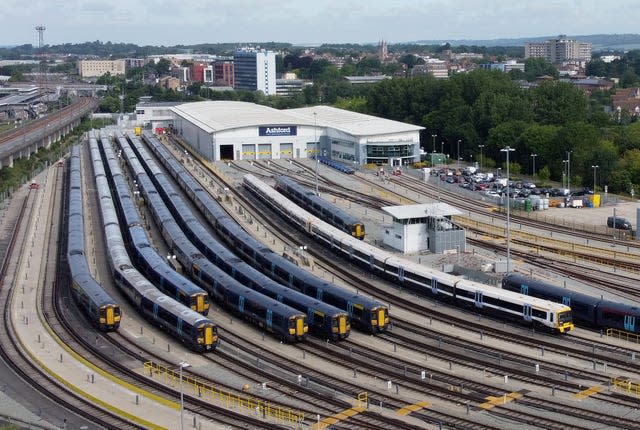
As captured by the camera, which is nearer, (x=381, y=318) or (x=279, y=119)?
(x=381, y=318)

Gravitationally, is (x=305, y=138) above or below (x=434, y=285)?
above

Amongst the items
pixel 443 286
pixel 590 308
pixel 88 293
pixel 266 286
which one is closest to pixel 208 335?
pixel 266 286

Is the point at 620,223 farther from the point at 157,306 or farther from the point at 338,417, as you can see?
the point at 338,417

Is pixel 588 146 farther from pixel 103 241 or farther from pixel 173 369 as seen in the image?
pixel 173 369

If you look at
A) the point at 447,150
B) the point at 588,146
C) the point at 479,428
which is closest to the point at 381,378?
the point at 479,428

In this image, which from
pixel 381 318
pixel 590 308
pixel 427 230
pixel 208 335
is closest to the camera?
pixel 208 335

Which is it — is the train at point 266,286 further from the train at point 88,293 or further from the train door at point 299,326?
the train at point 88,293

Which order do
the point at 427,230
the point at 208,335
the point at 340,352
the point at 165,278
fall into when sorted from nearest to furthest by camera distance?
the point at 208,335 < the point at 340,352 < the point at 165,278 < the point at 427,230

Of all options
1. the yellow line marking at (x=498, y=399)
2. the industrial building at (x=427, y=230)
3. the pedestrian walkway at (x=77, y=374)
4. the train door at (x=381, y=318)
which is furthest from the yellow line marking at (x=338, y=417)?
the industrial building at (x=427, y=230)
